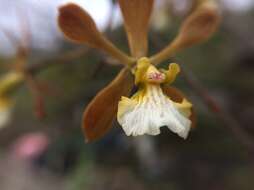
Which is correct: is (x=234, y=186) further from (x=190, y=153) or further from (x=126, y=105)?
(x=126, y=105)

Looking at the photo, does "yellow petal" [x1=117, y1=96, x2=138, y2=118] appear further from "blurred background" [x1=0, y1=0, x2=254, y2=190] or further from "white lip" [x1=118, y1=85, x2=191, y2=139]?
"blurred background" [x1=0, y1=0, x2=254, y2=190]

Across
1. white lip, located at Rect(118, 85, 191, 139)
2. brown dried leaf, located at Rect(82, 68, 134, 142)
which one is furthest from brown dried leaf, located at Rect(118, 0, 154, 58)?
white lip, located at Rect(118, 85, 191, 139)

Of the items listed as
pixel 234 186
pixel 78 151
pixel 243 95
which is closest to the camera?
pixel 78 151

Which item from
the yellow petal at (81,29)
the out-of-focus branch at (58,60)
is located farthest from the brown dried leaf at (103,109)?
the out-of-focus branch at (58,60)

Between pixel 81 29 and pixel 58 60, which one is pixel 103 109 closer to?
pixel 81 29

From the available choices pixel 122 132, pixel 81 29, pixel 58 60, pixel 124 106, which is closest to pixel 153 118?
pixel 124 106

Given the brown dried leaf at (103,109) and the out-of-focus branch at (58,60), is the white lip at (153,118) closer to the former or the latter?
the brown dried leaf at (103,109)

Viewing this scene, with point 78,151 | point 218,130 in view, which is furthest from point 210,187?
point 78,151
